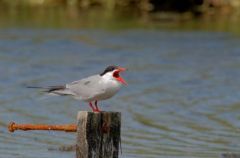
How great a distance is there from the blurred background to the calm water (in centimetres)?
2

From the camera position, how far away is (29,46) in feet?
59.7

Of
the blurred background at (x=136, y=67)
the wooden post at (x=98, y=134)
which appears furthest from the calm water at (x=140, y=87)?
the wooden post at (x=98, y=134)

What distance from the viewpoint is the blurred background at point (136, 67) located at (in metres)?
10.5

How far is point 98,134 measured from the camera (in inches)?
287

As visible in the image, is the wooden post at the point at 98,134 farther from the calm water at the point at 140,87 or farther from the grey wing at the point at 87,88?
the calm water at the point at 140,87

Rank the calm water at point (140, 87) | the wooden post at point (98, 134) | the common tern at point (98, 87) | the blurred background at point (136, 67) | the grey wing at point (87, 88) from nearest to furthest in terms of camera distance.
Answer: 1. the wooden post at point (98, 134)
2. the common tern at point (98, 87)
3. the grey wing at point (87, 88)
4. the calm water at point (140, 87)
5. the blurred background at point (136, 67)

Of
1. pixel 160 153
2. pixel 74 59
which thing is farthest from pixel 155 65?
pixel 160 153

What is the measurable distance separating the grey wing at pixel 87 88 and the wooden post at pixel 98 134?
1.17 feet

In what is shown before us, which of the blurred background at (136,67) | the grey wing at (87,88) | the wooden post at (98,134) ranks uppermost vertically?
the grey wing at (87,88)

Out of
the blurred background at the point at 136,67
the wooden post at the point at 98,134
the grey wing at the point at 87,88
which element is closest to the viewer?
the wooden post at the point at 98,134

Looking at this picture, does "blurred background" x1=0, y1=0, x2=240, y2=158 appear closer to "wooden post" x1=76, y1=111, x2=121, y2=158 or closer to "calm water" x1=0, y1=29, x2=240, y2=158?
"calm water" x1=0, y1=29, x2=240, y2=158

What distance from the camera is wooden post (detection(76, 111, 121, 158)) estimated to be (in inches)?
286

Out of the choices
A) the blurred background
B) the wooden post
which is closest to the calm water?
the blurred background

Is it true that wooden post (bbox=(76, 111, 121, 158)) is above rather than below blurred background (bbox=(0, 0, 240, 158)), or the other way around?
above
